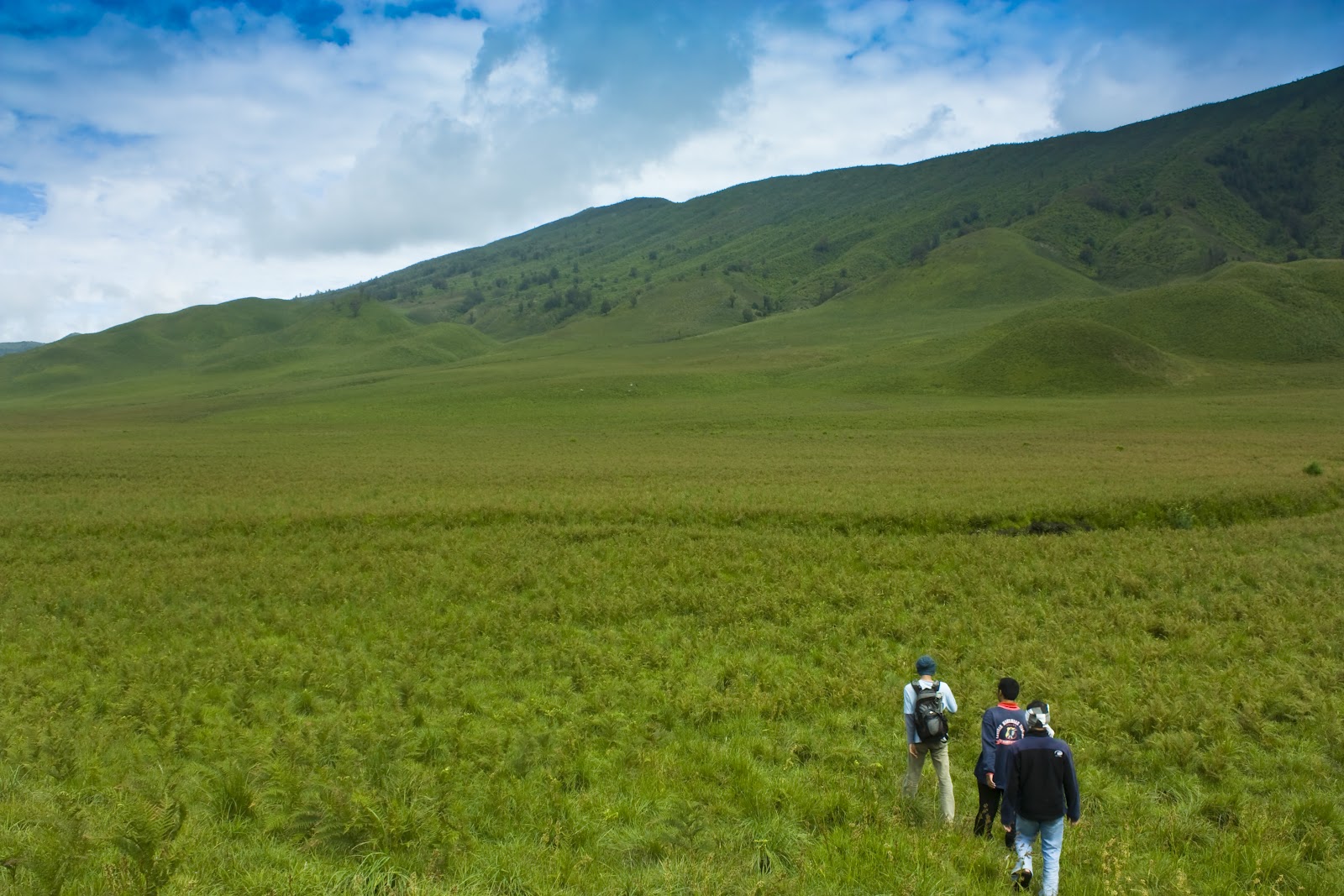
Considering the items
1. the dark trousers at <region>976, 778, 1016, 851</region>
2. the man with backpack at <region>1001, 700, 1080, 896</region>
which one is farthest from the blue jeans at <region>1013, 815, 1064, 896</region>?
the dark trousers at <region>976, 778, 1016, 851</region>

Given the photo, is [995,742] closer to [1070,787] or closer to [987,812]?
[1070,787]

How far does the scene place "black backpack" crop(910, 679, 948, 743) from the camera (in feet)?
28.8

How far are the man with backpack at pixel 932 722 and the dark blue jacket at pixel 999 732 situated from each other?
506 mm

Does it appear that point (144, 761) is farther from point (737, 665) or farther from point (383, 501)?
point (383, 501)

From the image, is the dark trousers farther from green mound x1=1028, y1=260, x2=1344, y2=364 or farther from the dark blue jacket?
green mound x1=1028, y1=260, x2=1344, y2=364

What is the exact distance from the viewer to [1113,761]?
10.9 metres

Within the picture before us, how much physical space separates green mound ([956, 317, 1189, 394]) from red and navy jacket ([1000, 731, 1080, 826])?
9474 centimetres

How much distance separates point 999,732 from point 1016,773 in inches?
31.1

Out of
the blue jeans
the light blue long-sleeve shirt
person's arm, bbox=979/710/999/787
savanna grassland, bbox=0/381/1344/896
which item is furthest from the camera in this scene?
the light blue long-sleeve shirt

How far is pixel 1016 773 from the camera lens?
741 cm

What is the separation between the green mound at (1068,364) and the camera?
9419 centimetres

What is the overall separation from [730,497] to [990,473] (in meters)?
14.2

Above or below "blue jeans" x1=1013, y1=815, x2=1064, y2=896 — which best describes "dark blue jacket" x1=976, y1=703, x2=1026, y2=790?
above

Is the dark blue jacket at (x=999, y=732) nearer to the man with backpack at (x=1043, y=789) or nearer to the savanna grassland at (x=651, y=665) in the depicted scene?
the man with backpack at (x=1043, y=789)
